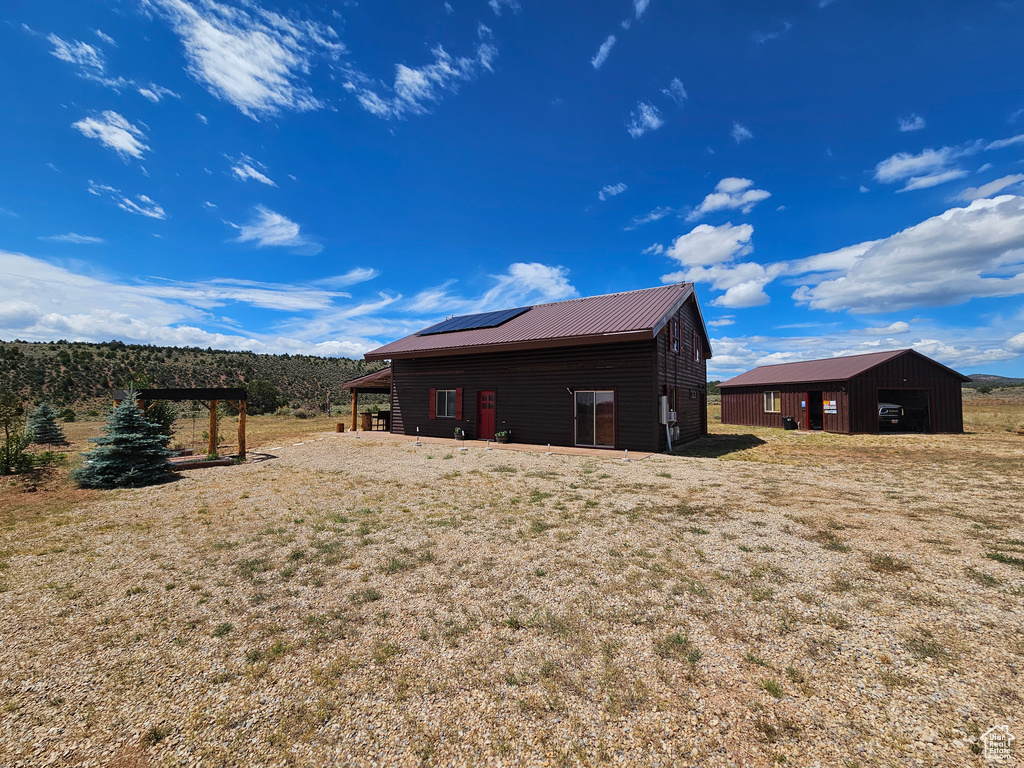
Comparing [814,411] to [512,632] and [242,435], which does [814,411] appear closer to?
[512,632]

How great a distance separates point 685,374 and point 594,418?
5.47m

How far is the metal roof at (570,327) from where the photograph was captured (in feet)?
46.1

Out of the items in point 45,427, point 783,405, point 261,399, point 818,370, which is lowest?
point 45,427

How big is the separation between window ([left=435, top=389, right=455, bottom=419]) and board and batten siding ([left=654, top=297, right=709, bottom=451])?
8.96m

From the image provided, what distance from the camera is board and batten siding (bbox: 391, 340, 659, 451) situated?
14180mm

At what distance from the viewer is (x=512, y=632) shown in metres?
3.57

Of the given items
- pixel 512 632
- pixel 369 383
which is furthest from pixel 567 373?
pixel 512 632

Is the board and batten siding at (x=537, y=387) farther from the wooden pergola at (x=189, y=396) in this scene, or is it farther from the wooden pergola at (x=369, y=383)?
the wooden pergola at (x=189, y=396)

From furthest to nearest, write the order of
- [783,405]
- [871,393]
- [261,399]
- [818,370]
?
[261,399] < [783,405] < [818,370] < [871,393]

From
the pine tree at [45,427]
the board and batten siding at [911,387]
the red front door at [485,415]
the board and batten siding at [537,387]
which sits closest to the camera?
the board and batten siding at [537,387]

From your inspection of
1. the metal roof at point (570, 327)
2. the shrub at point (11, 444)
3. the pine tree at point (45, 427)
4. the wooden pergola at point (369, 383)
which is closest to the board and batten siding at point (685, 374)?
the metal roof at point (570, 327)

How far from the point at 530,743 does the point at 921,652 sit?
3173 mm

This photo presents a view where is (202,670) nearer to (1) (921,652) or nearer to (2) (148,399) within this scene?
(1) (921,652)

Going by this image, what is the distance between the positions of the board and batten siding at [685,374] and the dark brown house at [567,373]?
0.16 feet
